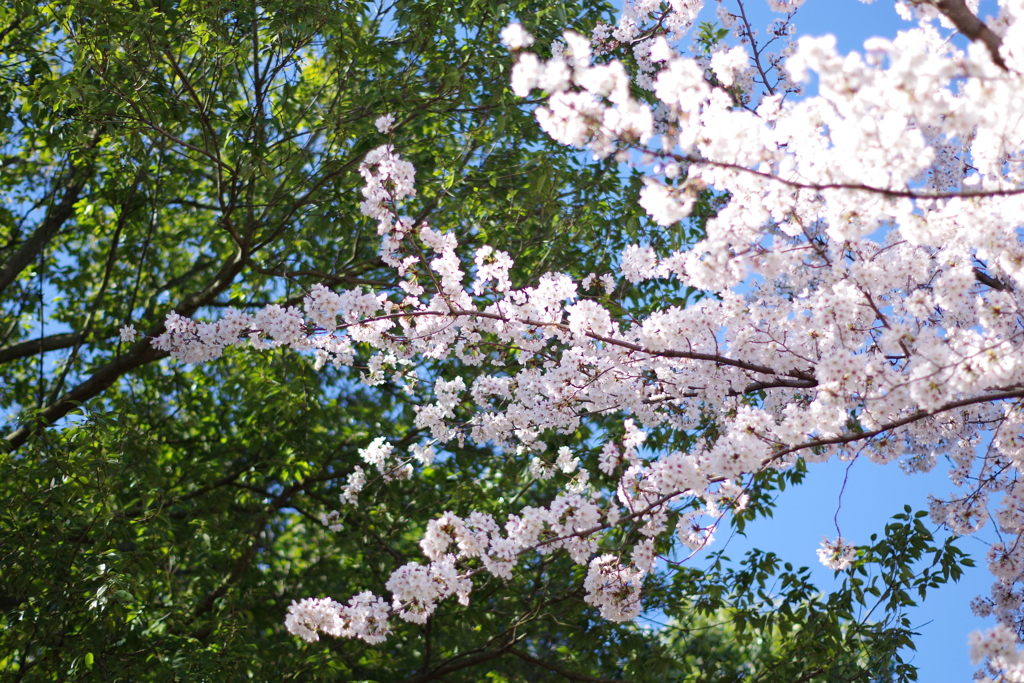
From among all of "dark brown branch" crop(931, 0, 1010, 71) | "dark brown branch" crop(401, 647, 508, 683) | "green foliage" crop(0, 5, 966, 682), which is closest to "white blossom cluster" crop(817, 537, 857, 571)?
"green foliage" crop(0, 5, 966, 682)

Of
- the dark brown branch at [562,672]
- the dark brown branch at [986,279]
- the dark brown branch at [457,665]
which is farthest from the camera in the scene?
the dark brown branch at [457,665]

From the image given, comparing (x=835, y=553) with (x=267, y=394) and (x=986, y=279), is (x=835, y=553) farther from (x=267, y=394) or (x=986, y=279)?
(x=267, y=394)

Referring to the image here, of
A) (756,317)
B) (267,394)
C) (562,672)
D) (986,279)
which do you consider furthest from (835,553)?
(267,394)

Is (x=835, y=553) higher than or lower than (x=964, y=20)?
lower

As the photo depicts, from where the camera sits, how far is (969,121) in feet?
8.98

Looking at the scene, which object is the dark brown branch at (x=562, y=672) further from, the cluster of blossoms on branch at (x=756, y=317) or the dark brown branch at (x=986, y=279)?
the dark brown branch at (x=986, y=279)

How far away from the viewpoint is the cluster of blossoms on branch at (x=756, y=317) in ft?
9.86

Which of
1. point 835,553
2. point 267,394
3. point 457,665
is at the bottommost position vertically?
point 457,665

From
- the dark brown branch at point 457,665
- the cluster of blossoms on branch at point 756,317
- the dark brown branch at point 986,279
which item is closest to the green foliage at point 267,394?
the dark brown branch at point 457,665

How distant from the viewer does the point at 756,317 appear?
3.89 m

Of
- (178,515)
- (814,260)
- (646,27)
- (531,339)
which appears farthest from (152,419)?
(814,260)

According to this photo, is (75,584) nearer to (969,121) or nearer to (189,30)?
(189,30)

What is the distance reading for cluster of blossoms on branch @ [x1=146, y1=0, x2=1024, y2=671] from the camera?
3004 mm

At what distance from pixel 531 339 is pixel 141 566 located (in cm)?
302
